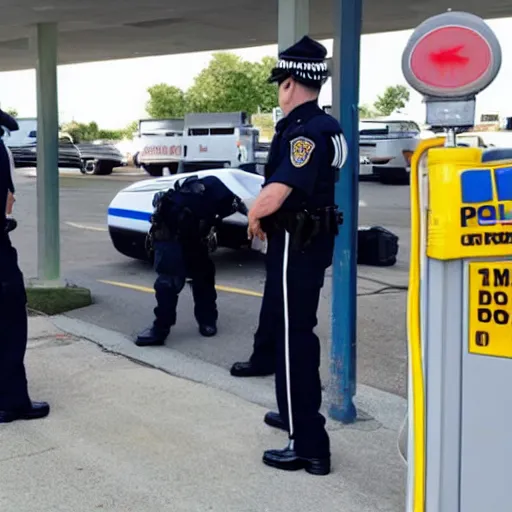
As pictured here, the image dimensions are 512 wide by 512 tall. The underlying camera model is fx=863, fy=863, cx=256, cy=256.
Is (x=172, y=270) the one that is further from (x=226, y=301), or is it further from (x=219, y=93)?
(x=219, y=93)

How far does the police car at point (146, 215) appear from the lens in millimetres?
9672

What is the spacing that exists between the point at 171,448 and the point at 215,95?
49.5 m

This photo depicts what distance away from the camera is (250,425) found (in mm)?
4734

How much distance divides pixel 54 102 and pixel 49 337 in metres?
2.56

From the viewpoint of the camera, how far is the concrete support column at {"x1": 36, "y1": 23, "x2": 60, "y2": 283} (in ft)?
26.7

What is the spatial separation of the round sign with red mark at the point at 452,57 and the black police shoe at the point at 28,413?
10.0ft

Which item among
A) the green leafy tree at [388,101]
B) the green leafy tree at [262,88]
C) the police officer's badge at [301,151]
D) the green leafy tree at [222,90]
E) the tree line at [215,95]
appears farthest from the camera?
the green leafy tree at [388,101]

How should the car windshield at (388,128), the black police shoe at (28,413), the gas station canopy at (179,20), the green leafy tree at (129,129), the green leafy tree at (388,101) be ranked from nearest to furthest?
the black police shoe at (28,413), the gas station canopy at (179,20), the car windshield at (388,128), the green leafy tree at (129,129), the green leafy tree at (388,101)

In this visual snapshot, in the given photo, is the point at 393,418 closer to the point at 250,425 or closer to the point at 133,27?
the point at 250,425

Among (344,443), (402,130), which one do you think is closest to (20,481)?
(344,443)

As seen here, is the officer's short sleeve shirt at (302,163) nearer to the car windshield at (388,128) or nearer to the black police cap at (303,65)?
the black police cap at (303,65)

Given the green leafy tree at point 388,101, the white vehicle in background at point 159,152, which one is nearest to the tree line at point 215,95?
the green leafy tree at point 388,101

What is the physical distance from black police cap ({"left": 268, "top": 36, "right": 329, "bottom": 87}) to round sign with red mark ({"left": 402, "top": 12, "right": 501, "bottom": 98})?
1.22 metres

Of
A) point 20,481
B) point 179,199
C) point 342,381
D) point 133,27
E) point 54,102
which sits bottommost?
point 20,481
